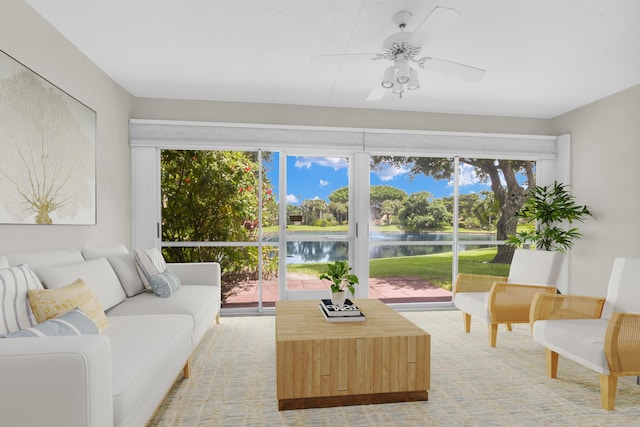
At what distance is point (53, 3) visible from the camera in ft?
7.50

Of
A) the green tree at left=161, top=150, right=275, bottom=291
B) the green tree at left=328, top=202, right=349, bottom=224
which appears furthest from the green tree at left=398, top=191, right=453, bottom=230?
the green tree at left=161, top=150, right=275, bottom=291

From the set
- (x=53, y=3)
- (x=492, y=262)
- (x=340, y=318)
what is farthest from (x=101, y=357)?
(x=492, y=262)

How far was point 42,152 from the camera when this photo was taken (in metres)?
2.43

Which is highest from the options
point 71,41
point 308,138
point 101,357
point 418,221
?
point 71,41

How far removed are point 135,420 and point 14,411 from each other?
0.48 meters

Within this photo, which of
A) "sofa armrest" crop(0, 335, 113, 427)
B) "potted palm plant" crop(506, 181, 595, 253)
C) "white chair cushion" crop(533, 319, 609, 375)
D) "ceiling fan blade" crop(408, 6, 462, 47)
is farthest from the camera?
"potted palm plant" crop(506, 181, 595, 253)

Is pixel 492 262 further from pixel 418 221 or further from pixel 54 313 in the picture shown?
pixel 54 313

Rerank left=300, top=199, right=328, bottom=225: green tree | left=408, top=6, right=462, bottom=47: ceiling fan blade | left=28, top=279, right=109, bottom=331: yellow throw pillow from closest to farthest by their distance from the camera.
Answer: left=28, top=279, right=109, bottom=331: yellow throw pillow < left=408, top=6, right=462, bottom=47: ceiling fan blade < left=300, top=199, right=328, bottom=225: green tree

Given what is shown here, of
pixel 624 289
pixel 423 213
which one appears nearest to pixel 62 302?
pixel 624 289

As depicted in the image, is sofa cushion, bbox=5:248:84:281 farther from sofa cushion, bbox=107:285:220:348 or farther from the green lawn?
the green lawn

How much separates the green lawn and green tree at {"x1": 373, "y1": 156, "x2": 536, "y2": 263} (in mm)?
198

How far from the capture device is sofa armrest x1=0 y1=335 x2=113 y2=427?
3.71 ft

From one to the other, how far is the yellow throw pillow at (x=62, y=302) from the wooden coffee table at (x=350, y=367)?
1.04m

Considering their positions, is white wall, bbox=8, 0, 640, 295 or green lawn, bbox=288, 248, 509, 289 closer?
white wall, bbox=8, 0, 640, 295
